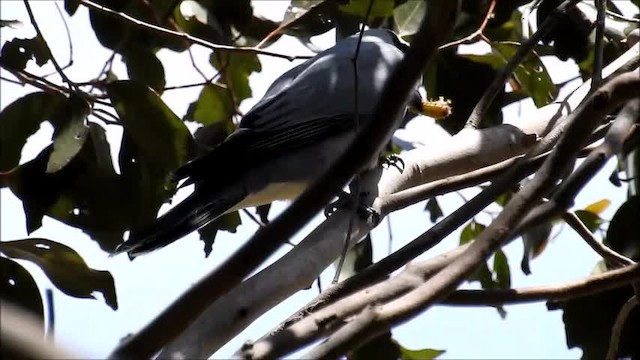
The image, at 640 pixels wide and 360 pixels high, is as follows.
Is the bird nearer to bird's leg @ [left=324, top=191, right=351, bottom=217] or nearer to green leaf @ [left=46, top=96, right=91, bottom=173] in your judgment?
bird's leg @ [left=324, top=191, right=351, bottom=217]

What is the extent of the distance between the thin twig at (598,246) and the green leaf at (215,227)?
1006mm

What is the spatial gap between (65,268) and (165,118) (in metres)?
0.48

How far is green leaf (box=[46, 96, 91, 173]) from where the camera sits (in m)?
2.33

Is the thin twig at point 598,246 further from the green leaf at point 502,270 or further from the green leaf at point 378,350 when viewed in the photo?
the green leaf at point 502,270

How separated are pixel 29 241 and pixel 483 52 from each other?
1442mm

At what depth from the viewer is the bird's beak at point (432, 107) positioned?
279 cm

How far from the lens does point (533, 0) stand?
2.84 meters

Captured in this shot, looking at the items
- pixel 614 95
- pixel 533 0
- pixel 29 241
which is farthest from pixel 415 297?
pixel 533 0

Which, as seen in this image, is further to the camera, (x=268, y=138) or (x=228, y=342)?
(x=268, y=138)

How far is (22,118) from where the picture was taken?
2.47 metres

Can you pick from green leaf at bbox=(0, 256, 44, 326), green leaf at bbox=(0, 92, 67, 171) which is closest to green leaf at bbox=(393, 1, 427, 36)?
green leaf at bbox=(0, 92, 67, 171)

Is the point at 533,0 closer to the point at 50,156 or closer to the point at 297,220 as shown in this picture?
the point at 50,156

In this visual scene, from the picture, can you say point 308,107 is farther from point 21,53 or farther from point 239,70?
point 21,53

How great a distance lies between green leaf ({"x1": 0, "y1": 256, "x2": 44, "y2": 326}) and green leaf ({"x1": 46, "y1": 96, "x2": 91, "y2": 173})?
0.24m
